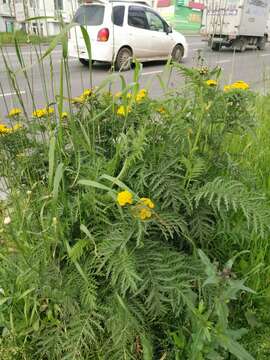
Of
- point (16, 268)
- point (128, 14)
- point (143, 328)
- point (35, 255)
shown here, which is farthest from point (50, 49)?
point (128, 14)

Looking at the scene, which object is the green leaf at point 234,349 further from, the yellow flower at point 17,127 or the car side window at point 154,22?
the car side window at point 154,22

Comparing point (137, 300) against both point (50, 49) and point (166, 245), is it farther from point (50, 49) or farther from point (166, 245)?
point (50, 49)

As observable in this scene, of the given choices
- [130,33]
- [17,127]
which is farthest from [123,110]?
[130,33]

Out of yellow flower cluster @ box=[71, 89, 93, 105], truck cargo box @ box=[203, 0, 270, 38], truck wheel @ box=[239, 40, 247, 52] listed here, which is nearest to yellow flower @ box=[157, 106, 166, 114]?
Result: yellow flower cluster @ box=[71, 89, 93, 105]

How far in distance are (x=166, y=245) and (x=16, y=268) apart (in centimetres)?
68

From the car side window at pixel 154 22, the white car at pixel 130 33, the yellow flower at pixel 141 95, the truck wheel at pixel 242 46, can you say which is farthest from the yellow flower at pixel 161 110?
the truck wheel at pixel 242 46

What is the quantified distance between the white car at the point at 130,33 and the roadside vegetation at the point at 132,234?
687 centimetres

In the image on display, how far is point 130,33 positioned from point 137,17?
1.71 feet

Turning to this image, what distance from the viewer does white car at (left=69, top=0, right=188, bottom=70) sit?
879 cm

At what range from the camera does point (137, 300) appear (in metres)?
1.42

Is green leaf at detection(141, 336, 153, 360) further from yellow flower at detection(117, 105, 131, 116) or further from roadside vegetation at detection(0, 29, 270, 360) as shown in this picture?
yellow flower at detection(117, 105, 131, 116)

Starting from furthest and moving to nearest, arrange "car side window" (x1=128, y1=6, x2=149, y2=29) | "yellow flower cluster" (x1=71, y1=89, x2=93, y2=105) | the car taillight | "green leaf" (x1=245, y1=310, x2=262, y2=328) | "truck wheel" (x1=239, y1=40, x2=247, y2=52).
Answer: "truck wheel" (x1=239, y1=40, x2=247, y2=52) → "car side window" (x1=128, y1=6, x2=149, y2=29) → the car taillight → "yellow flower cluster" (x1=71, y1=89, x2=93, y2=105) → "green leaf" (x1=245, y1=310, x2=262, y2=328)

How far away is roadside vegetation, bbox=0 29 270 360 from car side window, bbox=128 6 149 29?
28.6 feet

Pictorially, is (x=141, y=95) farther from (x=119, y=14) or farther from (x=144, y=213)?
(x=119, y=14)
